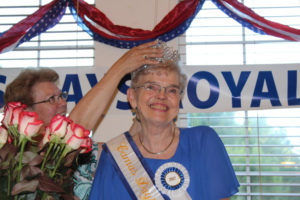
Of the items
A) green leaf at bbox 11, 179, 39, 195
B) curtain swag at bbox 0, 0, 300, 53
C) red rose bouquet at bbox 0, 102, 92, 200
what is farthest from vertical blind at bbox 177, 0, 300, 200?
green leaf at bbox 11, 179, 39, 195

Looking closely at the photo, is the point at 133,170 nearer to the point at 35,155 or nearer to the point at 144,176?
the point at 144,176

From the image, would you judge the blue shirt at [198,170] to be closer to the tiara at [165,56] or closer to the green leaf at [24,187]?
the tiara at [165,56]

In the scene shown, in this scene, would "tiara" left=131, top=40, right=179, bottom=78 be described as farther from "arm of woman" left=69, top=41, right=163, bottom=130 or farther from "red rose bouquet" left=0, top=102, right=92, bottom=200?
"red rose bouquet" left=0, top=102, right=92, bottom=200

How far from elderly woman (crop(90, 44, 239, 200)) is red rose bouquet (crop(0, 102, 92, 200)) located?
2.82 feet

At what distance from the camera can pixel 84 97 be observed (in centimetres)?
197

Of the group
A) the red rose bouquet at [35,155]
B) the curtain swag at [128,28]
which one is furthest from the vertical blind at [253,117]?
the red rose bouquet at [35,155]

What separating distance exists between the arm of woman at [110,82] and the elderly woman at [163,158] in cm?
9

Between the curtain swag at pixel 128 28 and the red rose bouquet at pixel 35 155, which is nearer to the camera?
the red rose bouquet at pixel 35 155

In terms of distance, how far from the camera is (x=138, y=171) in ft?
6.57

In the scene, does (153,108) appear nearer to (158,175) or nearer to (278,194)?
(158,175)

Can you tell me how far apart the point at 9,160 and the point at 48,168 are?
0.11m

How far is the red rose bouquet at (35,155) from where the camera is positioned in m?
0.99

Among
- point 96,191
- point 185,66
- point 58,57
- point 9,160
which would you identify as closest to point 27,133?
point 9,160

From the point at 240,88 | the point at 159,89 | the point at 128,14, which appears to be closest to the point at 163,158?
the point at 159,89
